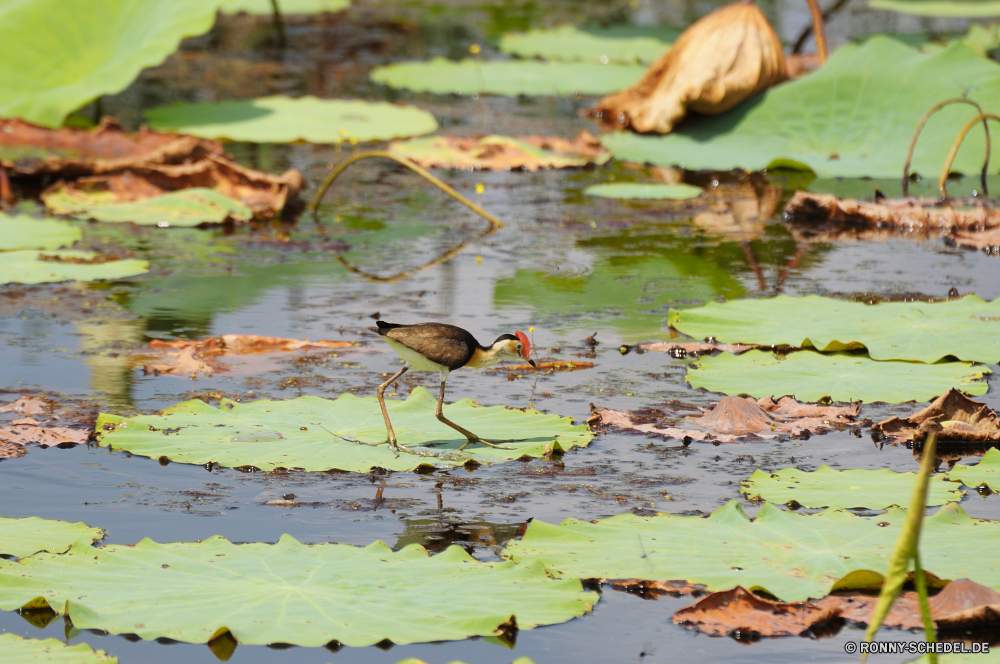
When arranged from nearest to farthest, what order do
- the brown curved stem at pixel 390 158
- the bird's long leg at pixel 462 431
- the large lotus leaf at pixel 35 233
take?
the bird's long leg at pixel 462 431, the large lotus leaf at pixel 35 233, the brown curved stem at pixel 390 158

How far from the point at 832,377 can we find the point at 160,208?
4.81 m

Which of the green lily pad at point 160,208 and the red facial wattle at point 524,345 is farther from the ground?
the red facial wattle at point 524,345

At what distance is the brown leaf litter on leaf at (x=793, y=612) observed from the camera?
3.12 metres

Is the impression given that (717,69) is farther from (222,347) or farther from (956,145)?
(222,347)

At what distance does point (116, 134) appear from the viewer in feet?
32.1

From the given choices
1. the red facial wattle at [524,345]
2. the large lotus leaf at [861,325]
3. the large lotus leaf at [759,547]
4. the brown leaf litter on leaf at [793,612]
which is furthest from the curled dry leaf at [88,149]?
the brown leaf litter on leaf at [793,612]

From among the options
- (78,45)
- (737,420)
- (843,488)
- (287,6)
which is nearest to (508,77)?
(78,45)

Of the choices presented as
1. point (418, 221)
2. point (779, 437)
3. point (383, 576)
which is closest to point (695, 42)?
point (418, 221)

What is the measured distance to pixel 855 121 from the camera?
9.94 m

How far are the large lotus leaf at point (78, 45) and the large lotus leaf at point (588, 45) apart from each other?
5.12 m

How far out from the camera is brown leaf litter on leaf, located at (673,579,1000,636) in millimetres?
3123

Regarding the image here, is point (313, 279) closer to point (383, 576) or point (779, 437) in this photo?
point (779, 437)

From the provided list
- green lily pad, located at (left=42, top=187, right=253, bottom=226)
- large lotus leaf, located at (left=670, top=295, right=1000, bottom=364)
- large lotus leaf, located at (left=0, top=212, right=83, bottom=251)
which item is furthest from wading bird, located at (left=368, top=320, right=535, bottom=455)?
green lily pad, located at (left=42, top=187, right=253, bottom=226)

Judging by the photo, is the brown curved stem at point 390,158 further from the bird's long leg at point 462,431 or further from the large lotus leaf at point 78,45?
the bird's long leg at point 462,431
